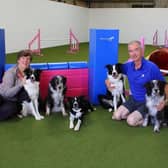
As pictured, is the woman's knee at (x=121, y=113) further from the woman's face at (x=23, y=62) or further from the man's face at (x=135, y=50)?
the woman's face at (x=23, y=62)

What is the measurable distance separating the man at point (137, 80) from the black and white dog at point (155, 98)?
8 cm

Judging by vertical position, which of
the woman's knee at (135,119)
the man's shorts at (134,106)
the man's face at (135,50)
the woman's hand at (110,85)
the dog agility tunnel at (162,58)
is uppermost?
the man's face at (135,50)

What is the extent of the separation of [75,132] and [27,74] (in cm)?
113

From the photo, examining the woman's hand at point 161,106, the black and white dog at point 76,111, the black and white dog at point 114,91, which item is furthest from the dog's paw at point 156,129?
the black and white dog at point 76,111

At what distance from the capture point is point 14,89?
4164mm

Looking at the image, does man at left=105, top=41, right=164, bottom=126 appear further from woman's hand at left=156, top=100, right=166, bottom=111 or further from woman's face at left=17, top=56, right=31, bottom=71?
woman's face at left=17, top=56, right=31, bottom=71

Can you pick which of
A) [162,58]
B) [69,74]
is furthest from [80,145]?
[162,58]

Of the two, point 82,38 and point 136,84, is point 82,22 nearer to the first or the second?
point 82,38

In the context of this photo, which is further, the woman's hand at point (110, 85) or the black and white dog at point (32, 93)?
the woman's hand at point (110, 85)

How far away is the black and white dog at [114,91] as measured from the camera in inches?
173

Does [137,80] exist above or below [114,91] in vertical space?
above

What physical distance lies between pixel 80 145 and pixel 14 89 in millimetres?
1424

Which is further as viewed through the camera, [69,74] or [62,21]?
[62,21]

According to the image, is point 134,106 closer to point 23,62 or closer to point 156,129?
point 156,129
